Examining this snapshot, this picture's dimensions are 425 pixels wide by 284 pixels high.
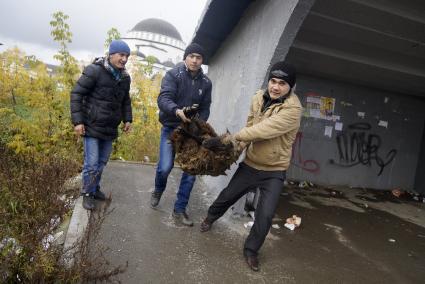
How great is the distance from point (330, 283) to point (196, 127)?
2.06m

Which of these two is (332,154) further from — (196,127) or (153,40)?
(153,40)

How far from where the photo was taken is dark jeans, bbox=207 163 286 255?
3.49 metres

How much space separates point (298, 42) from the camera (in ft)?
18.4

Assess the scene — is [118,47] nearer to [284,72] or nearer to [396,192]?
[284,72]

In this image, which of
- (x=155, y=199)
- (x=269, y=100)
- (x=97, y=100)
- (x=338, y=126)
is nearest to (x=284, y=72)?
(x=269, y=100)

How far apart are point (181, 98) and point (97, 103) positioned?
100 centimetres

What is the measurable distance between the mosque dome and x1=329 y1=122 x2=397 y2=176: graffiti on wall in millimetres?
70306

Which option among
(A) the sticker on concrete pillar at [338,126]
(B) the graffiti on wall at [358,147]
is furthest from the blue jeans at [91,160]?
(B) the graffiti on wall at [358,147]

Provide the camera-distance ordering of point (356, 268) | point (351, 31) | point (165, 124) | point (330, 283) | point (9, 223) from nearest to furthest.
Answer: point (9, 223) → point (330, 283) → point (356, 268) → point (165, 124) → point (351, 31)

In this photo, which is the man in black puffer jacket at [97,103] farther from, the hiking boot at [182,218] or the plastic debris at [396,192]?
the plastic debris at [396,192]

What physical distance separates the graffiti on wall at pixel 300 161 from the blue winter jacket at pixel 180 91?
182 inches

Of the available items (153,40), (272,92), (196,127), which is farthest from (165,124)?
(153,40)

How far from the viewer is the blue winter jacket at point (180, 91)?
4055mm

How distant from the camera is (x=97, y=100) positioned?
A: 13.6 feet
